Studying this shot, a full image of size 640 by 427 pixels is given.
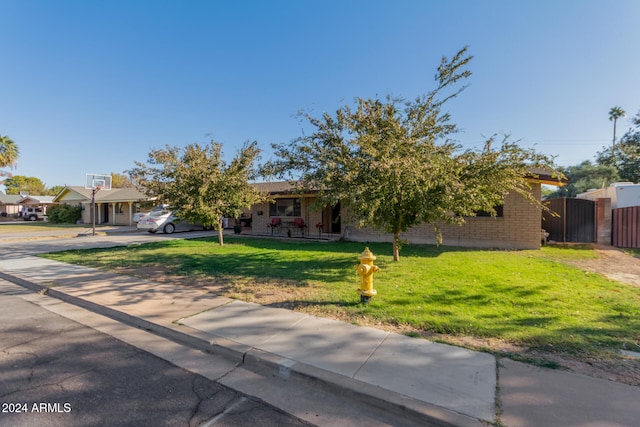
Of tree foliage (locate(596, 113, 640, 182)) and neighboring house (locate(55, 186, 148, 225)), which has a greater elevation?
tree foliage (locate(596, 113, 640, 182))

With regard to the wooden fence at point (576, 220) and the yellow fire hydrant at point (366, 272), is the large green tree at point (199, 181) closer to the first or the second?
the yellow fire hydrant at point (366, 272)

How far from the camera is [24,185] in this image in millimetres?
72500

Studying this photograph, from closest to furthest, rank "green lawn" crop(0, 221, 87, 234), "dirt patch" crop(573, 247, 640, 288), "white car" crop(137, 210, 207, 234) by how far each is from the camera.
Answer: "dirt patch" crop(573, 247, 640, 288)
"white car" crop(137, 210, 207, 234)
"green lawn" crop(0, 221, 87, 234)

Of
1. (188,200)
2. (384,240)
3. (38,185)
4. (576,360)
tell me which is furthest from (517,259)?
(38,185)

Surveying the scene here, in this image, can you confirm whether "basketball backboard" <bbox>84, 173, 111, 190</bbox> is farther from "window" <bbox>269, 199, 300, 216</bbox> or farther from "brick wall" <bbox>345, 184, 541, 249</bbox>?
"brick wall" <bbox>345, 184, 541, 249</bbox>

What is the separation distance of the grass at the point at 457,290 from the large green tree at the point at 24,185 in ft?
279

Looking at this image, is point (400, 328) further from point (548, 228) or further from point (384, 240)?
point (548, 228)

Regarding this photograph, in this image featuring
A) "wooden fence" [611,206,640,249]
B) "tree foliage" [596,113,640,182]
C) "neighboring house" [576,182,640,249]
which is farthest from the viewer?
"tree foliage" [596,113,640,182]

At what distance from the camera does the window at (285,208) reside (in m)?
17.5

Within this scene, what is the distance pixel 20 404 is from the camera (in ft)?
9.24

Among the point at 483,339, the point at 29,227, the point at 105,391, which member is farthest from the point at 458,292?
the point at 29,227

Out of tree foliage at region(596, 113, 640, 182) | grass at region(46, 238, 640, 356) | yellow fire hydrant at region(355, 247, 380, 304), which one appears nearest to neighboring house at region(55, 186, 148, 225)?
grass at region(46, 238, 640, 356)

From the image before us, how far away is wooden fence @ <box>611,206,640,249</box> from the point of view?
460 inches

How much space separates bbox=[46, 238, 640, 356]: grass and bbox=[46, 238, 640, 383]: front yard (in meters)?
0.02
